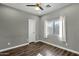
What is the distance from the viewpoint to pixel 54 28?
1.03 m

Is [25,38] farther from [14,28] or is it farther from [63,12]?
[63,12]

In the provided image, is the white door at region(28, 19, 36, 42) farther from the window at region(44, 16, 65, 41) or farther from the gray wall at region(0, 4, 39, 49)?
the window at region(44, 16, 65, 41)

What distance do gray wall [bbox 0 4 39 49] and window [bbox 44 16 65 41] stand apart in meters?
0.22

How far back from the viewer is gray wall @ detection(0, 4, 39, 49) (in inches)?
42.6

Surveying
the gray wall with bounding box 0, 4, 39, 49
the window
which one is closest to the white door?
the gray wall with bounding box 0, 4, 39, 49

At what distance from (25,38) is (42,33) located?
34 cm

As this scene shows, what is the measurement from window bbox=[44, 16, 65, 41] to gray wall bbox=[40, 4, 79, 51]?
66mm

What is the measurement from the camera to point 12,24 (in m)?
1.21

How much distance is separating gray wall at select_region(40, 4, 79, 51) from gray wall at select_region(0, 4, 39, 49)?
0.24m

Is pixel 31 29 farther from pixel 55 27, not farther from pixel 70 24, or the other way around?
pixel 70 24

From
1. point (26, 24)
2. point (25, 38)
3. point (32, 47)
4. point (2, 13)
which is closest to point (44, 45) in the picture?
point (32, 47)

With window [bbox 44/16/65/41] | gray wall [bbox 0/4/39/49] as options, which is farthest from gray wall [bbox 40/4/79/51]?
gray wall [bbox 0/4/39/49]

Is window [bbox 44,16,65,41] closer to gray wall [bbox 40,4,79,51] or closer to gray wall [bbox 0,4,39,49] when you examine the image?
gray wall [bbox 40,4,79,51]

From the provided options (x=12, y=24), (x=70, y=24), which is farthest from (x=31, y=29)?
(x=70, y=24)
